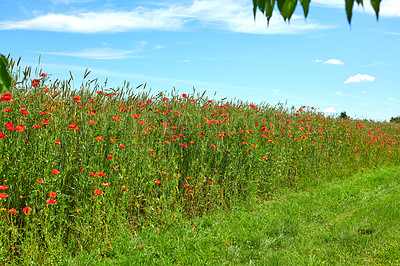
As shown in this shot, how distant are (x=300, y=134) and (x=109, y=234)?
514cm

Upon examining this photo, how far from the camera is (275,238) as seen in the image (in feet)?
13.8

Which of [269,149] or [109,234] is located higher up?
[269,149]

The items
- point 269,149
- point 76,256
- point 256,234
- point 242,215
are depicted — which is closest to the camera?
point 76,256

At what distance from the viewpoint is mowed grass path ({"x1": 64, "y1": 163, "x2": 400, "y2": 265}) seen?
3.64m

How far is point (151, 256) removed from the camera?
354 centimetres

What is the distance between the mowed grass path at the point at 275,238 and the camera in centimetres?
364

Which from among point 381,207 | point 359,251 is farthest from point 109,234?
point 381,207

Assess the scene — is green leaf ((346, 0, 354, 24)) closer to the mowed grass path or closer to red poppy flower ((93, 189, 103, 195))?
the mowed grass path

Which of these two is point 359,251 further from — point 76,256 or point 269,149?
point 76,256

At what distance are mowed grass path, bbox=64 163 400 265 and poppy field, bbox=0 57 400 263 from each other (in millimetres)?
242

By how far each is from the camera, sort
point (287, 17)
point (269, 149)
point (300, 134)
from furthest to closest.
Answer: point (300, 134)
point (269, 149)
point (287, 17)

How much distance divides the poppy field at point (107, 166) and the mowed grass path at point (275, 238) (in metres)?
0.24

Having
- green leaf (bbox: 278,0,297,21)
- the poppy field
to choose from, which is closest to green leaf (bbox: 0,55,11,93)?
green leaf (bbox: 278,0,297,21)

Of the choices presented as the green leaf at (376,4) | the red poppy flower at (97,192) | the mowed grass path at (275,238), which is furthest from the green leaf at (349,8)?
the red poppy flower at (97,192)
